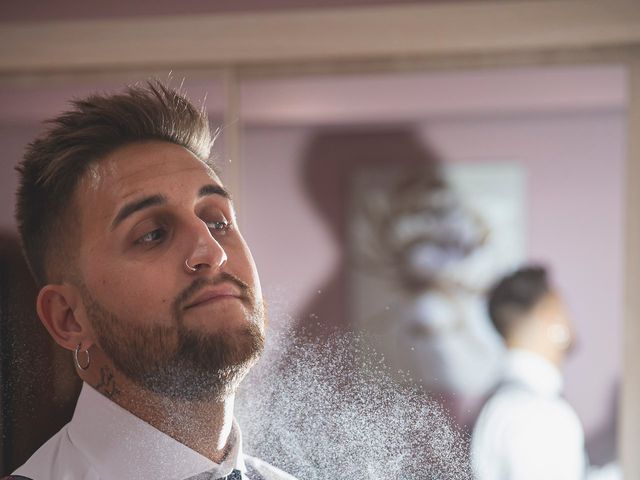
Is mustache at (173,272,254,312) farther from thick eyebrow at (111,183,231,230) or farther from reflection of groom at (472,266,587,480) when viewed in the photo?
reflection of groom at (472,266,587,480)

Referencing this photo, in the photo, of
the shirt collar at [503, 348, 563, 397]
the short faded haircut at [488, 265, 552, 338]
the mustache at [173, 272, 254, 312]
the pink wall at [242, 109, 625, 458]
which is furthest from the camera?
the pink wall at [242, 109, 625, 458]

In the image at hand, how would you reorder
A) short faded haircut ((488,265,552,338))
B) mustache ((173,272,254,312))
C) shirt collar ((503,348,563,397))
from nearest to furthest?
1. mustache ((173,272,254,312))
2. shirt collar ((503,348,563,397))
3. short faded haircut ((488,265,552,338))

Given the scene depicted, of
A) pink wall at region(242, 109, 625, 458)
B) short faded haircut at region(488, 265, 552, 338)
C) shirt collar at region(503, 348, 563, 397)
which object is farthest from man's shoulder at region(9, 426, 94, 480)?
pink wall at region(242, 109, 625, 458)

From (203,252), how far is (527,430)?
0.74 feet

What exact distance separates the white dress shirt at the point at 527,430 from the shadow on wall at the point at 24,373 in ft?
0.59

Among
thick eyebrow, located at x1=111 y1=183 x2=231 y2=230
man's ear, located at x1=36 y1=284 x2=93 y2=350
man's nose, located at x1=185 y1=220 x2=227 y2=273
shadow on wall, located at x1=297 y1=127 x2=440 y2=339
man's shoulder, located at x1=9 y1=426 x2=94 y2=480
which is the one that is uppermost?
thick eyebrow, located at x1=111 y1=183 x2=231 y2=230

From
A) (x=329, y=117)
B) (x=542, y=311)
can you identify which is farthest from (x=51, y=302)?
(x=329, y=117)

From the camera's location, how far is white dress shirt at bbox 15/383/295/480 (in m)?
0.30

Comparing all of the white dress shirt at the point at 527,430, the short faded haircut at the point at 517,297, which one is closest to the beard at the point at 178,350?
the white dress shirt at the point at 527,430

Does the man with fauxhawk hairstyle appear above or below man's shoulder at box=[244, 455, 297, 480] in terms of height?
above

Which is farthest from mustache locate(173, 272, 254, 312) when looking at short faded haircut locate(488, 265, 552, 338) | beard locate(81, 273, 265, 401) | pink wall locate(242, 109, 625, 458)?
pink wall locate(242, 109, 625, 458)

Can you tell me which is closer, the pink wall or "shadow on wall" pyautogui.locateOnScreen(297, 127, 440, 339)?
"shadow on wall" pyautogui.locateOnScreen(297, 127, 440, 339)

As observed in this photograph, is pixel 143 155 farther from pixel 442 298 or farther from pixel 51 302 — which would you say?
pixel 442 298

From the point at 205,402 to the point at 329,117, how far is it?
0.76 meters
